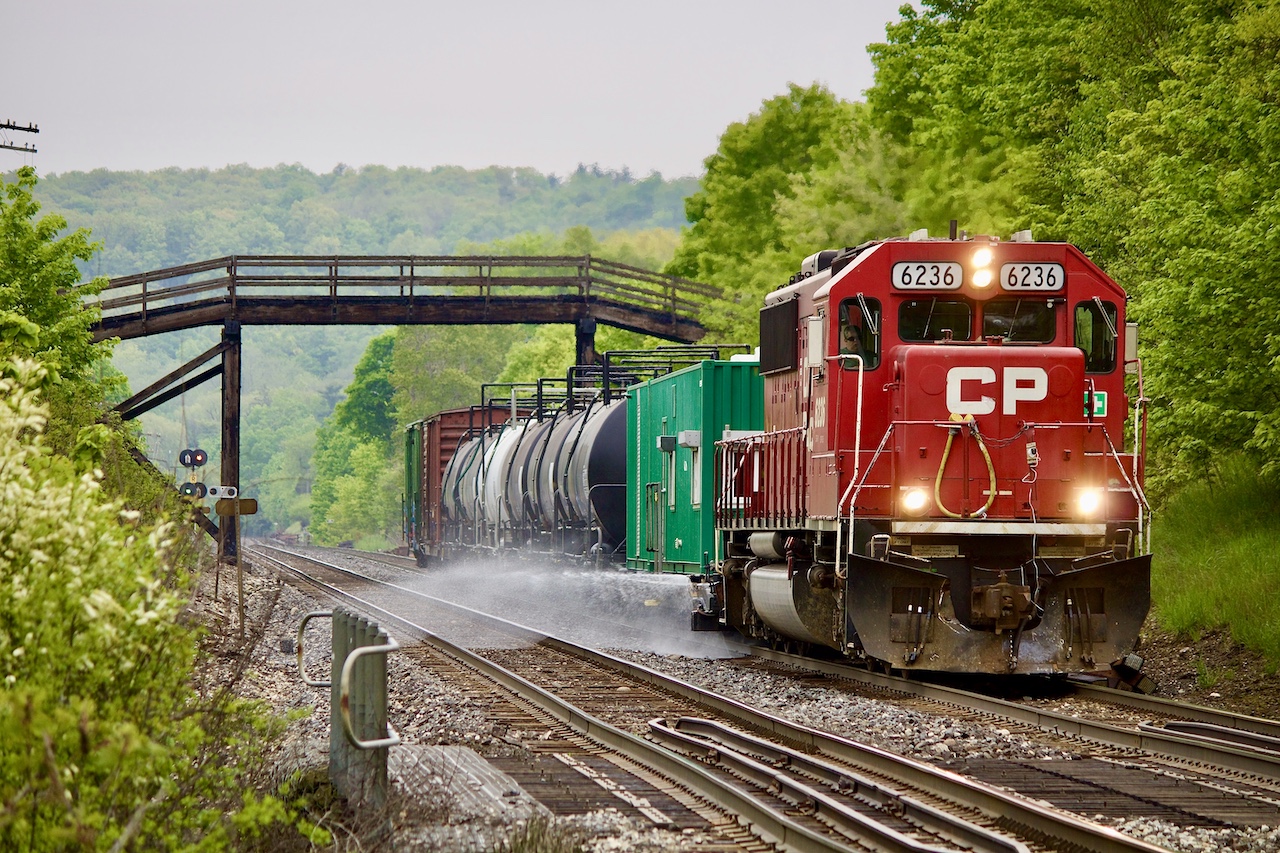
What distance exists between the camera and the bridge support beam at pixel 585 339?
131 ft

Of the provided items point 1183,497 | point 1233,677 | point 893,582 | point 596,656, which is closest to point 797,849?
point 893,582

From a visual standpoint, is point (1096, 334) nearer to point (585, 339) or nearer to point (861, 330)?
point (861, 330)

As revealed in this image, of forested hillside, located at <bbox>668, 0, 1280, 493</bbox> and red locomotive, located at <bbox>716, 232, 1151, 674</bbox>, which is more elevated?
forested hillside, located at <bbox>668, 0, 1280, 493</bbox>

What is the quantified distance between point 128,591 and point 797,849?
3.20m

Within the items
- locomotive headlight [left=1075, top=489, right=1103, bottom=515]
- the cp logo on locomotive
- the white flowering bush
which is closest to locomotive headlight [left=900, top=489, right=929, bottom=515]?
the cp logo on locomotive

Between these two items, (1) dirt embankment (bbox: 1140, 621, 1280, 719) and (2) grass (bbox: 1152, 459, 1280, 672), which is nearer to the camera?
(1) dirt embankment (bbox: 1140, 621, 1280, 719)

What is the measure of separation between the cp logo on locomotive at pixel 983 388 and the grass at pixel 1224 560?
3507 mm

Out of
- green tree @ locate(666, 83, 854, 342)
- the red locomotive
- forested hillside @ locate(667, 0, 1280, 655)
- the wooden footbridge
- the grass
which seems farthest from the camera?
green tree @ locate(666, 83, 854, 342)

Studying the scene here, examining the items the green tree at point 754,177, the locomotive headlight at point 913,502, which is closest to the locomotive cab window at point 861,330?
the locomotive headlight at point 913,502

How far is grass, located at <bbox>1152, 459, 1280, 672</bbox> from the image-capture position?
14.7 metres

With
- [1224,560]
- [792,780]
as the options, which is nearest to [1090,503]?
[1224,560]

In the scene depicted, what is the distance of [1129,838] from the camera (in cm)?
676

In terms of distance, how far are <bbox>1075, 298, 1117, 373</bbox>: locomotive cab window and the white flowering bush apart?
915cm

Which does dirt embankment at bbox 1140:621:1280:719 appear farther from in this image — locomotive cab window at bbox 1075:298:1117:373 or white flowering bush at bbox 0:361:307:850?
white flowering bush at bbox 0:361:307:850
